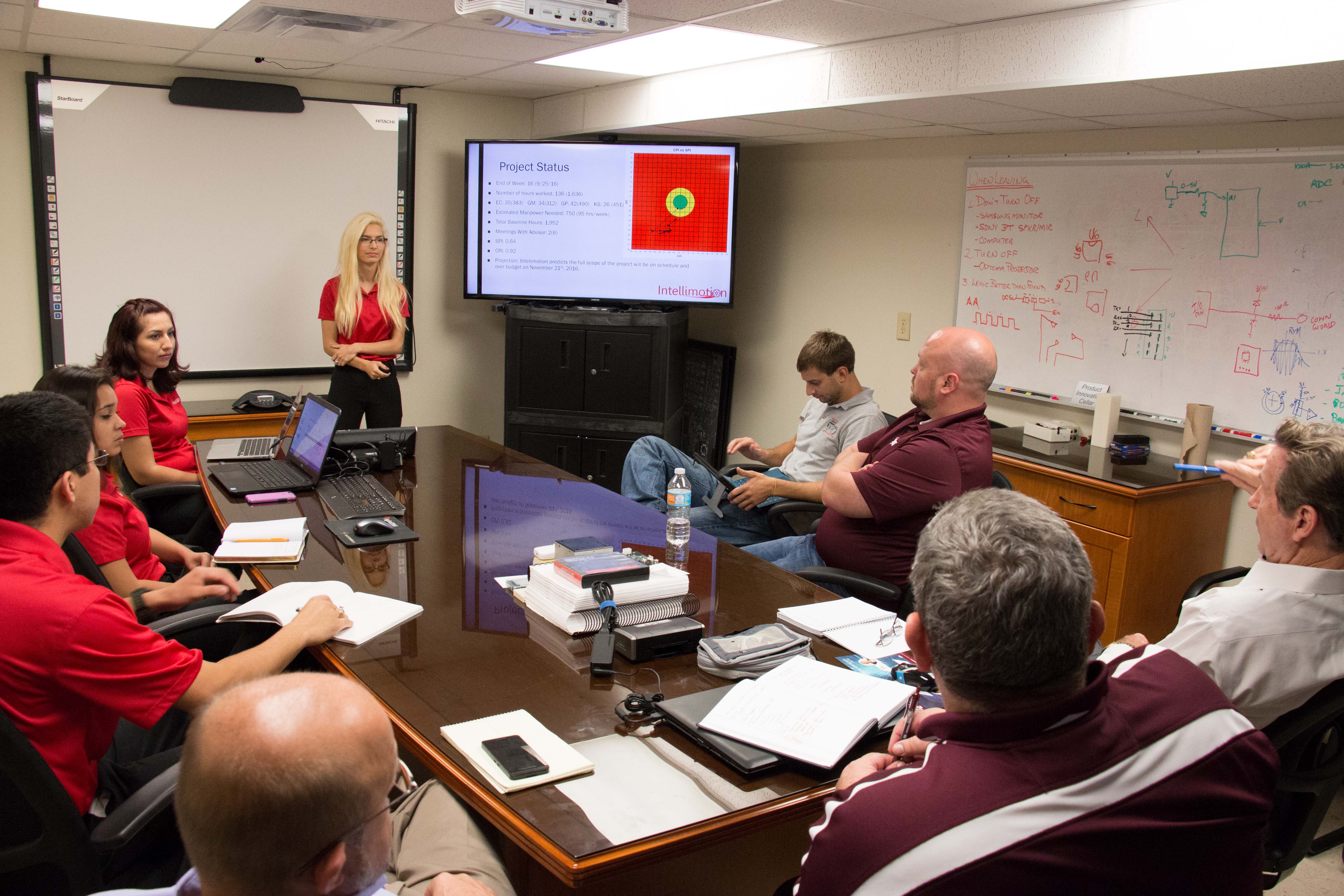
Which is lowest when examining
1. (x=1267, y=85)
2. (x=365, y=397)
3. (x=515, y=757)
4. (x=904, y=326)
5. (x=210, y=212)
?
(x=515, y=757)

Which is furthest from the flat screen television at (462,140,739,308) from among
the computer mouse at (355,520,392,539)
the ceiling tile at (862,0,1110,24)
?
the computer mouse at (355,520,392,539)

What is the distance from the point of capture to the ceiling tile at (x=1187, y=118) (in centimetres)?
322

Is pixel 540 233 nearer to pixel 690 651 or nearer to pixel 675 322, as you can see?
pixel 675 322

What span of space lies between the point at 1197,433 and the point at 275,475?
10.6 feet

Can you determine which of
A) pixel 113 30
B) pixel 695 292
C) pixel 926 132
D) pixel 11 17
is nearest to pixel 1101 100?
pixel 926 132

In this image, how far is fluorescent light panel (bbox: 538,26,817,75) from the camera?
3844mm

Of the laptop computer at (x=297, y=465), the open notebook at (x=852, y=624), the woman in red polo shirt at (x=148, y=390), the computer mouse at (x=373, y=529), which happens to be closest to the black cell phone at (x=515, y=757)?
the open notebook at (x=852, y=624)

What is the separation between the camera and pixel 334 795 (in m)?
0.97

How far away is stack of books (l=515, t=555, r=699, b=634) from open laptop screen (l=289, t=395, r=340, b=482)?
1.34 metres

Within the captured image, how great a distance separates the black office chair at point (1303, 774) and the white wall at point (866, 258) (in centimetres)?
198

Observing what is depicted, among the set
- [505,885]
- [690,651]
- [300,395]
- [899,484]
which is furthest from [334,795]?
[300,395]

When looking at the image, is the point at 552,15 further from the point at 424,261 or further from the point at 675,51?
the point at 424,261

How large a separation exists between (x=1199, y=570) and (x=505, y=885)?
311 cm

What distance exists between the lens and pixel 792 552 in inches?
121
